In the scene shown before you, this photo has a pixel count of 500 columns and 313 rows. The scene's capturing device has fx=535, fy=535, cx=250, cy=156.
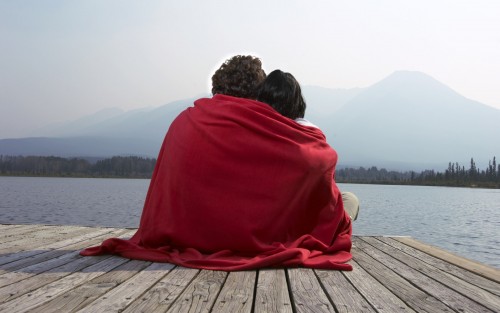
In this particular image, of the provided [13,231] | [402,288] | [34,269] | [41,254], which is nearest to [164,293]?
[34,269]

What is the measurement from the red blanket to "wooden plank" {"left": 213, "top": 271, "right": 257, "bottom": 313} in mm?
540

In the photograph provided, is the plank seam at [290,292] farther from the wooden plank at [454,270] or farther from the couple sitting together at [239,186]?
the wooden plank at [454,270]

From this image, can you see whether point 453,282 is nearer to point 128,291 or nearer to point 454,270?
point 454,270

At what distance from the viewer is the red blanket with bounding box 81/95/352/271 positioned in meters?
4.33

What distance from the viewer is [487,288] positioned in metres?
3.67

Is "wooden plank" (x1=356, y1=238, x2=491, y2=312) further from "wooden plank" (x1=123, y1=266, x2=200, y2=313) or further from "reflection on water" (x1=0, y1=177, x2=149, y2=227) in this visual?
"reflection on water" (x1=0, y1=177, x2=149, y2=227)

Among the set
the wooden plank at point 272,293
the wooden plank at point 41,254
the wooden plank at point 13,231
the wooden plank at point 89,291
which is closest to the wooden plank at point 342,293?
the wooden plank at point 272,293

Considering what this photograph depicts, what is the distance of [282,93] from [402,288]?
1932 millimetres

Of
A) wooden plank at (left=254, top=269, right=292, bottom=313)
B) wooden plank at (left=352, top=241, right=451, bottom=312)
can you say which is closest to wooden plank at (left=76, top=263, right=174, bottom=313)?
wooden plank at (left=254, top=269, right=292, bottom=313)

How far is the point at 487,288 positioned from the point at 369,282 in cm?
82

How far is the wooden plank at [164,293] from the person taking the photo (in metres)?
2.75

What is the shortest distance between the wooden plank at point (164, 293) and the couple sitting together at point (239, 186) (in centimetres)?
49

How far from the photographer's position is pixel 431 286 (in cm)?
362

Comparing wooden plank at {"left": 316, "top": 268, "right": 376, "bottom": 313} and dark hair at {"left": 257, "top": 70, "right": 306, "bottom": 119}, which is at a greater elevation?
dark hair at {"left": 257, "top": 70, "right": 306, "bottom": 119}
